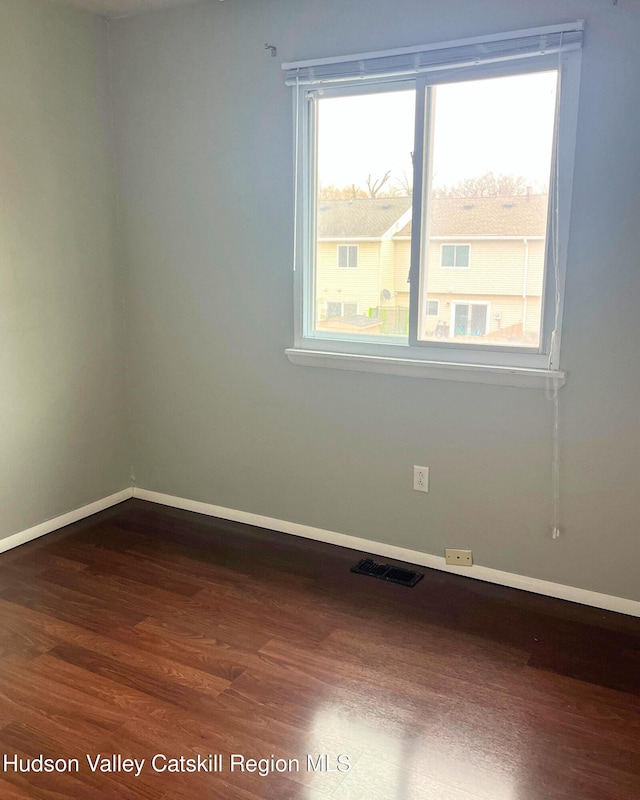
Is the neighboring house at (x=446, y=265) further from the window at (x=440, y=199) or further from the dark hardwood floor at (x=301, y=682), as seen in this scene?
the dark hardwood floor at (x=301, y=682)

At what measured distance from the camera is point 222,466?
3422 millimetres

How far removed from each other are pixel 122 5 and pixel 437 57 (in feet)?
4.85

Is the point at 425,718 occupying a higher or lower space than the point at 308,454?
lower

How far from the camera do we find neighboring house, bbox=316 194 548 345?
2570 millimetres

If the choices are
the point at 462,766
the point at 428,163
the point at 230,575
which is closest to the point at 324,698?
the point at 462,766

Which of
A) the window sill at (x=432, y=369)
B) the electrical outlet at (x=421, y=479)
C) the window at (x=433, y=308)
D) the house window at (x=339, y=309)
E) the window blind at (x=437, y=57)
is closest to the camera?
the window blind at (x=437, y=57)

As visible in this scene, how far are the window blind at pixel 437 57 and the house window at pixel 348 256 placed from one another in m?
0.65

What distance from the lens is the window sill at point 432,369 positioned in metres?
2.57

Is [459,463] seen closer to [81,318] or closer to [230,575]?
[230,575]

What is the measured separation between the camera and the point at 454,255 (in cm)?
270

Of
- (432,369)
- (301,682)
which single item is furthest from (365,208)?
(301,682)

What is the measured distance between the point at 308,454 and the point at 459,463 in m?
0.71

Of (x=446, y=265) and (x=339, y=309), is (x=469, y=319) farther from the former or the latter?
(x=339, y=309)

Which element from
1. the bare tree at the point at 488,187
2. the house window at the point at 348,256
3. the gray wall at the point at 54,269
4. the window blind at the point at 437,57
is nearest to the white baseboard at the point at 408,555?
the gray wall at the point at 54,269
